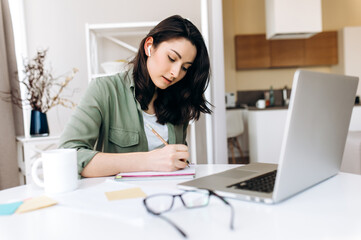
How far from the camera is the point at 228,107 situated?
16.4 feet

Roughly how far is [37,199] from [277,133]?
306 centimetres

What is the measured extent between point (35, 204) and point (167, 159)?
1.21ft

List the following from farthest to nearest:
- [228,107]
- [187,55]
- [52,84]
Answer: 1. [228,107]
2. [52,84]
3. [187,55]

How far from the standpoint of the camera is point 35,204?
699 mm

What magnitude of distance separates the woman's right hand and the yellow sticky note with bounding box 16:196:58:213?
0.30 meters

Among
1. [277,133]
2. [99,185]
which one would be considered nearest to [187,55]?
[99,185]

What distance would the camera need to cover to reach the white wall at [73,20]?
229cm

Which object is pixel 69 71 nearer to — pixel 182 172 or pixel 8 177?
pixel 8 177

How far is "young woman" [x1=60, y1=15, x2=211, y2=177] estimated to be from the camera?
1080 mm

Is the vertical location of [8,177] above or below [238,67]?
below

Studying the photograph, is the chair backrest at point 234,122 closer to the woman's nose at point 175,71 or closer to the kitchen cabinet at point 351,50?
the kitchen cabinet at point 351,50

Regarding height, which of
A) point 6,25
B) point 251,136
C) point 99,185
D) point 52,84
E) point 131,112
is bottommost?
point 251,136

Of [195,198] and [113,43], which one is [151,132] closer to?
[195,198]

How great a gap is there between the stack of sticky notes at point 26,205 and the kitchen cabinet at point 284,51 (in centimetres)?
478
